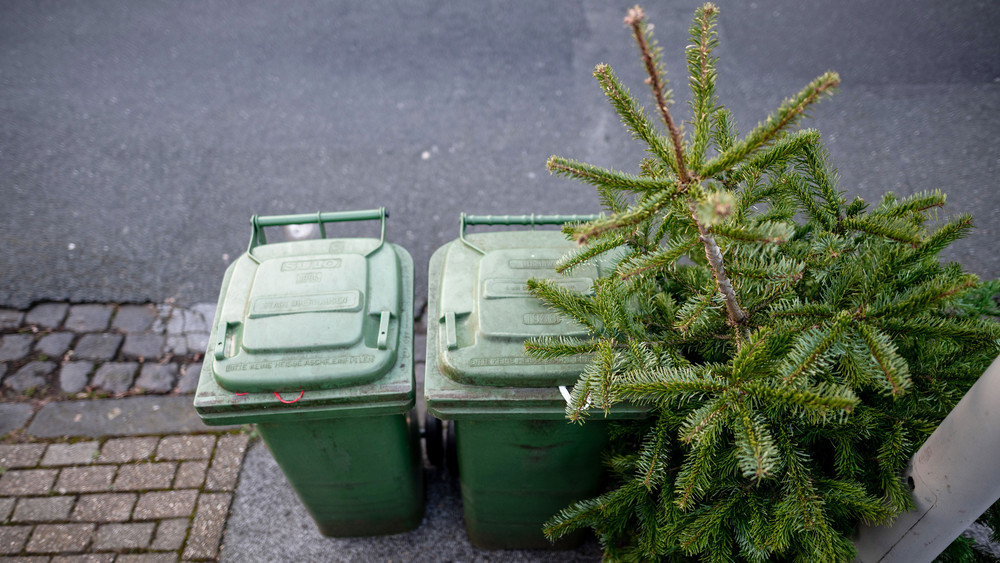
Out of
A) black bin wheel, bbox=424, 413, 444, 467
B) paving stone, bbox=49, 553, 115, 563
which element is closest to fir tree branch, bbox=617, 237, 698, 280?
black bin wheel, bbox=424, 413, 444, 467

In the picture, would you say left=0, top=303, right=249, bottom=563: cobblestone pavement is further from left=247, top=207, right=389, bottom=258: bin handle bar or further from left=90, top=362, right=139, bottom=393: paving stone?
left=247, top=207, right=389, bottom=258: bin handle bar

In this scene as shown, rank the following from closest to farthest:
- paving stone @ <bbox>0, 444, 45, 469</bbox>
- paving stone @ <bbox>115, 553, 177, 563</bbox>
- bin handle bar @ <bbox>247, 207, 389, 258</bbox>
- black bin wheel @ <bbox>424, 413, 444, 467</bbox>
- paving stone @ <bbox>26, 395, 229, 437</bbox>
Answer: bin handle bar @ <bbox>247, 207, 389, 258</bbox> → paving stone @ <bbox>115, 553, 177, 563</bbox> → black bin wheel @ <bbox>424, 413, 444, 467</bbox> → paving stone @ <bbox>0, 444, 45, 469</bbox> → paving stone @ <bbox>26, 395, 229, 437</bbox>

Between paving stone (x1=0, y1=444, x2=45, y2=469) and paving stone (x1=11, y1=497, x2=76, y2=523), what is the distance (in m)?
0.22

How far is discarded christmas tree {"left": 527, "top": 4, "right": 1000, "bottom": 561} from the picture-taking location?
4.27 feet

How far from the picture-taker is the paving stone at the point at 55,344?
3572 mm

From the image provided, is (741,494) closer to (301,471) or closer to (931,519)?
(931,519)

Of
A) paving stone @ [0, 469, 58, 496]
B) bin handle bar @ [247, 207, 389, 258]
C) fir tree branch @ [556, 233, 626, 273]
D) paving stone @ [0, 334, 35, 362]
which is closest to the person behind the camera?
fir tree branch @ [556, 233, 626, 273]

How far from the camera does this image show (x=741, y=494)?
1.71 m

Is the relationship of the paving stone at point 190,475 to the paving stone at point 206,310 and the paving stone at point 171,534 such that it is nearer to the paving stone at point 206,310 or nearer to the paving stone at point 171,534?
the paving stone at point 171,534

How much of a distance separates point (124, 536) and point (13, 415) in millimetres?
1120

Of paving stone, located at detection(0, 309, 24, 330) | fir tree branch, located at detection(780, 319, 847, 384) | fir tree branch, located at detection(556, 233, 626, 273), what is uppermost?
fir tree branch, located at detection(556, 233, 626, 273)

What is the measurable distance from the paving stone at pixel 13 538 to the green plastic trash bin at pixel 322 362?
1.49 m

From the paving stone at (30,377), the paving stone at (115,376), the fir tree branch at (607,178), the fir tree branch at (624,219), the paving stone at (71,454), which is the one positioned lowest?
the paving stone at (71,454)

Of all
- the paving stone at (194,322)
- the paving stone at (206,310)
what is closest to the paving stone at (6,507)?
the paving stone at (194,322)
